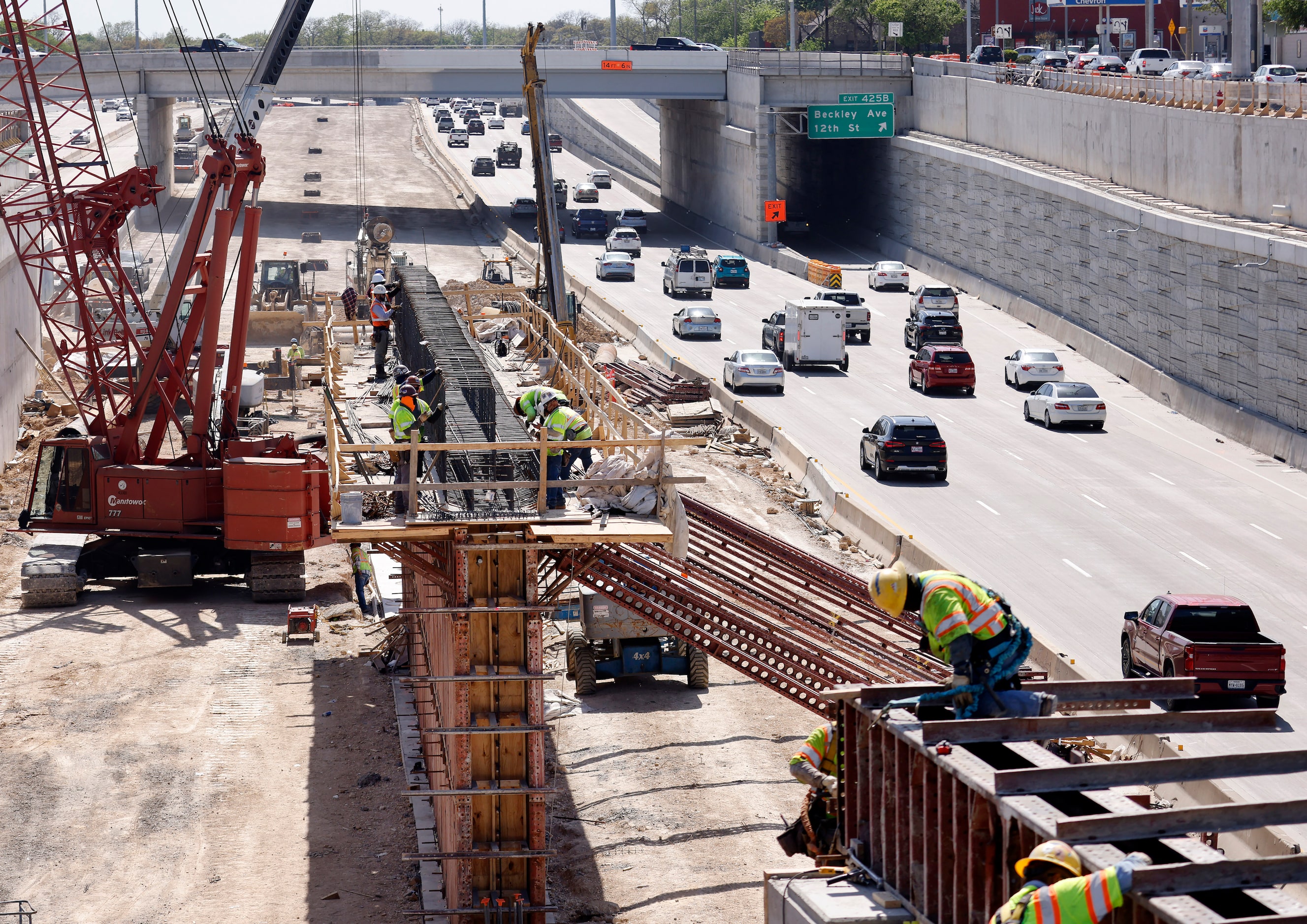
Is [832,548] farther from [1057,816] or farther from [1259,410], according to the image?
[1057,816]

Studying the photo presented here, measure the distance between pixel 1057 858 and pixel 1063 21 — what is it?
124828mm

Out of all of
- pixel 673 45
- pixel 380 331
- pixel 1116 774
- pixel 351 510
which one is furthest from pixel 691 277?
pixel 1116 774

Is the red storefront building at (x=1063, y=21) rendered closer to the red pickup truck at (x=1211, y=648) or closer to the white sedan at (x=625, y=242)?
the white sedan at (x=625, y=242)

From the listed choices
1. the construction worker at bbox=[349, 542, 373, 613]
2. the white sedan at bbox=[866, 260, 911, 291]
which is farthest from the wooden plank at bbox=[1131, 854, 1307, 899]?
the white sedan at bbox=[866, 260, 911, 291]

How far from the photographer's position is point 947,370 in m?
56.1

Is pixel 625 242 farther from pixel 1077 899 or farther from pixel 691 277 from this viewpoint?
pixel 1077 899

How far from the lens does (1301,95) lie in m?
50.0

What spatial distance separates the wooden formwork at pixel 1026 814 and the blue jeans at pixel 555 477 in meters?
7.25

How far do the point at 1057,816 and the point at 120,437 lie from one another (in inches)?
1214

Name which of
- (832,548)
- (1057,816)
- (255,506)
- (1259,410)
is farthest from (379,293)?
(1057,816)

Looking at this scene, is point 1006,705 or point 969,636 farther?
point 1006,705

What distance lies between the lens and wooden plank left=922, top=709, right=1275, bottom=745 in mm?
13516

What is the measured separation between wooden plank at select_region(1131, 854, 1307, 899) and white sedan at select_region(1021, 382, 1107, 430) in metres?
40.7

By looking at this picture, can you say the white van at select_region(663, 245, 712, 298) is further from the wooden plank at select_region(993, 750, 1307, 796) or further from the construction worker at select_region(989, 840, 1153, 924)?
the construction worker at select_region(989, 840, 1153, 924)
